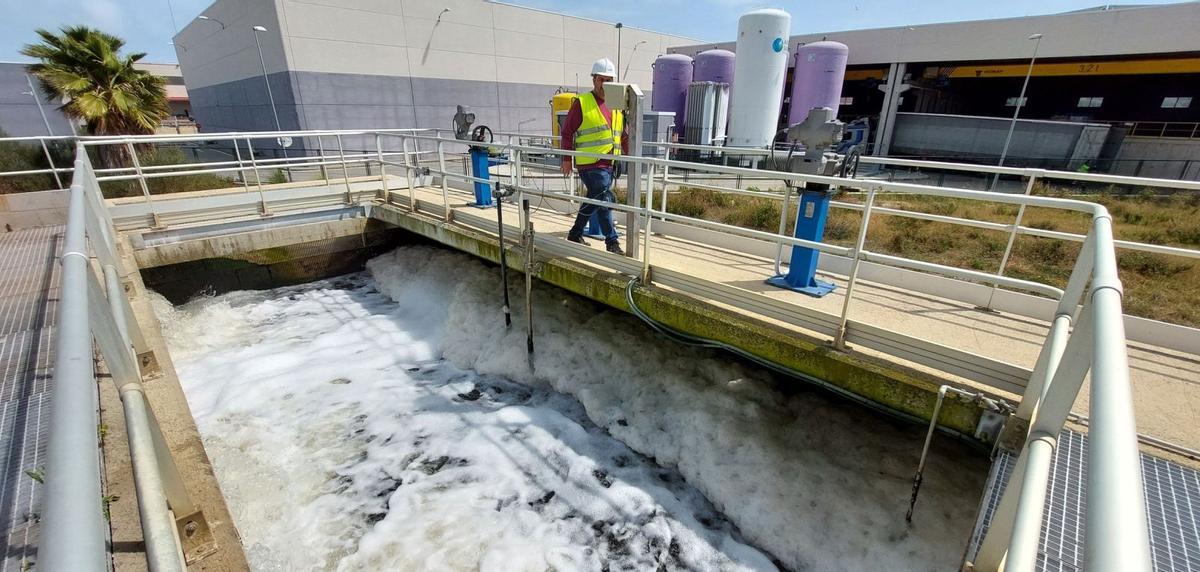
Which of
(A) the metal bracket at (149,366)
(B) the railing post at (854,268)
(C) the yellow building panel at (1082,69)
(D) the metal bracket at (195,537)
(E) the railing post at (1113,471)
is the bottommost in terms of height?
(D) the metal bracket at (195,537)

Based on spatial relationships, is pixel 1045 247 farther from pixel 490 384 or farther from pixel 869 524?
pixel 490 384

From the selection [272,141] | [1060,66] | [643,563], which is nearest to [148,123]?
[272,141]

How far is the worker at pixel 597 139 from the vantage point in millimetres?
5223

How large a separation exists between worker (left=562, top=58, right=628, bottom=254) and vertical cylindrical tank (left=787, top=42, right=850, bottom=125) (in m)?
17.0

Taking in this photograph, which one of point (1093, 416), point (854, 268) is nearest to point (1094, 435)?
point (1093, 416)

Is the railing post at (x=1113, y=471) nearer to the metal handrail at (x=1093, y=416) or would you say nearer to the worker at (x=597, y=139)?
the metal handrail at (x=1093, y=416)

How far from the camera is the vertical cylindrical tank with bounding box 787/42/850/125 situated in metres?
19.6

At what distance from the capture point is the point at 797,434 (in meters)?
→ 4.44

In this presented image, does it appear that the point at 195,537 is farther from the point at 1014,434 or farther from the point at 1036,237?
the point at 1036,237

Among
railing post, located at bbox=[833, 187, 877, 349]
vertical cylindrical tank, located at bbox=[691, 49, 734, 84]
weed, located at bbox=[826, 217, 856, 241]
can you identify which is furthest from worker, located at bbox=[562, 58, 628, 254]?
vertical cylindrical tank, located at bbox=[691, 49, 734, 84]

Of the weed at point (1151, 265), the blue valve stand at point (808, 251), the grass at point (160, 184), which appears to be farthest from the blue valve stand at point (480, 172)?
the weed at point (1151, 265)

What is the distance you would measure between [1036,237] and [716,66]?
1544 centimetres

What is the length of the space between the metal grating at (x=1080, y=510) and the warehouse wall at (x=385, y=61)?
21.6 metres

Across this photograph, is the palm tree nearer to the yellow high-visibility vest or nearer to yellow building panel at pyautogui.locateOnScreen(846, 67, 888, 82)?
the yellow high-visibility vest
